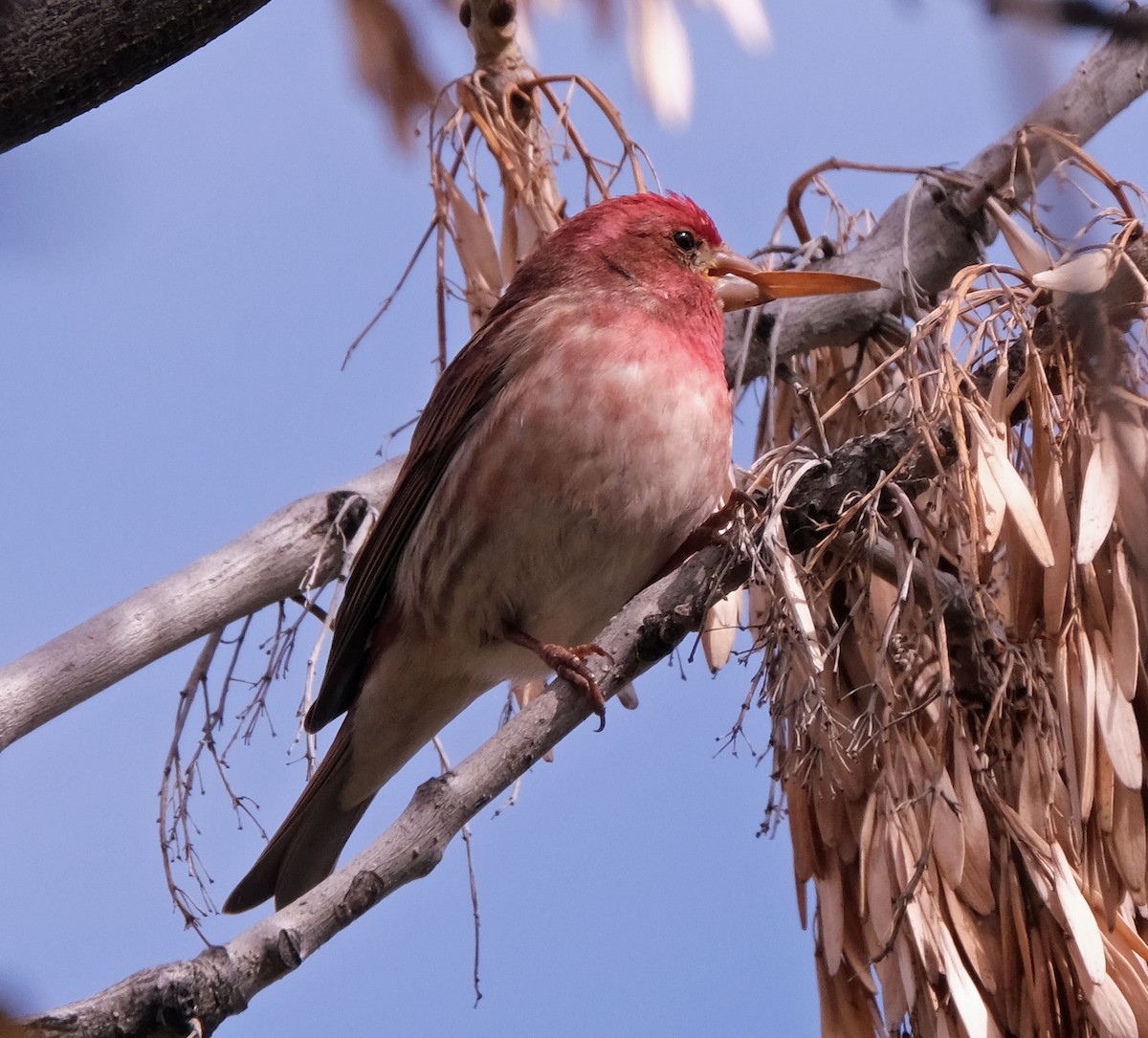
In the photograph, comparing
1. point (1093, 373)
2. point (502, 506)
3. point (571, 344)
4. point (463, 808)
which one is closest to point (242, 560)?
point (502, 506)

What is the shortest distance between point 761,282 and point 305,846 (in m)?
2.31

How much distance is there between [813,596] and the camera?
342 centimetres

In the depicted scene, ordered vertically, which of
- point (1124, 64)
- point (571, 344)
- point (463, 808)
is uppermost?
point (1124, 64)

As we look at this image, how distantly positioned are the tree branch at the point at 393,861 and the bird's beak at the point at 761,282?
1428 millimetres

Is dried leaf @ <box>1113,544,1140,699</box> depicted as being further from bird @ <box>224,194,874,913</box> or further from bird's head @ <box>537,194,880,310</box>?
bird's head @ <box>537,194,880,310</box>

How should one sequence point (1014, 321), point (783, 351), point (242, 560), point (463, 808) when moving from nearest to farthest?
point (463, 808)
point (1014, 321)
point (242, 560)
point (783, 351)

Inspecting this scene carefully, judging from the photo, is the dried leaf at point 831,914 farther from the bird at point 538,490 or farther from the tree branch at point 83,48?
the tree branch at point 83,48

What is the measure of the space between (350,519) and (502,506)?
57 centimetres

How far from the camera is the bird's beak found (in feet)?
14.5

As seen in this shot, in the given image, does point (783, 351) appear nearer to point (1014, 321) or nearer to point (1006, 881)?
point (1014, 321)

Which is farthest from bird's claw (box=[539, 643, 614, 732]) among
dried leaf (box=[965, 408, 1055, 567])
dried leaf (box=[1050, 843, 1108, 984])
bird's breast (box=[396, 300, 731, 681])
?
dried leaf (box=[1050, 843, 1108, 984])

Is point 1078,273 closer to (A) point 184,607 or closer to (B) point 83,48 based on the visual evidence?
(B) point 83,48

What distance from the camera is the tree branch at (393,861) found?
2.65 metres

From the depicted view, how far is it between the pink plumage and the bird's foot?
13 mm
